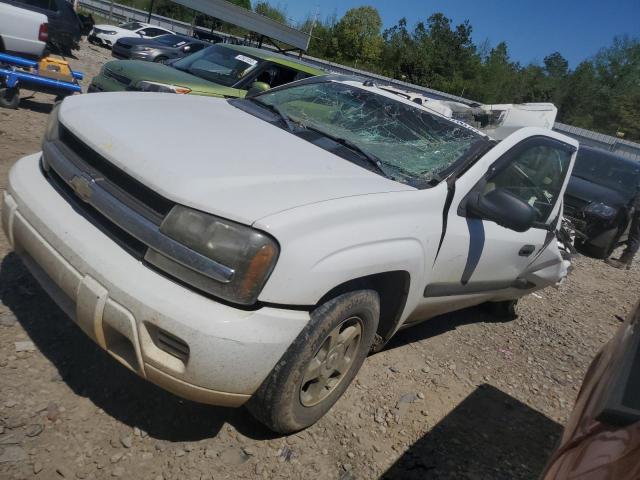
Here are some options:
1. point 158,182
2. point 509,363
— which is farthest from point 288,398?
point 509,363

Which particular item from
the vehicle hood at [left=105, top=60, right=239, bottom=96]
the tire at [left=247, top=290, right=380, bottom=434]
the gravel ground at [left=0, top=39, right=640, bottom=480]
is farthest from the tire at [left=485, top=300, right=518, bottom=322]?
the vehicle hood at [left=105, top=60, right=239, bottom=96]

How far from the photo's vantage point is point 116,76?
652 centimetres

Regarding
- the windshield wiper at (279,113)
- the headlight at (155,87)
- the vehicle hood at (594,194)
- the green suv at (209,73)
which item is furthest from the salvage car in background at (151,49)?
the windshield wiper at (279,113)

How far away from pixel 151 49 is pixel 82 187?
50.4ft

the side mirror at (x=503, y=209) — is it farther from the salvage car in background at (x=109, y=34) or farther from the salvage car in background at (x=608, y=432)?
the salvage car in background at (x=109, y=34)

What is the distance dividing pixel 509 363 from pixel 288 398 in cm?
240

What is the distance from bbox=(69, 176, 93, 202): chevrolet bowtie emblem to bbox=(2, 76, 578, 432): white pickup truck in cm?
1

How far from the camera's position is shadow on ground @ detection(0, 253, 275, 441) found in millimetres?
2352

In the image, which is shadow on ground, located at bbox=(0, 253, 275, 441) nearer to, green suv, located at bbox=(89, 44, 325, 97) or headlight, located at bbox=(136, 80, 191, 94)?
headlight, located at bbox=(136, 80, 191, 94)

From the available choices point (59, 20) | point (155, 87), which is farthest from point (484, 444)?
point (59, 20)

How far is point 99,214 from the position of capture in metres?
2.21

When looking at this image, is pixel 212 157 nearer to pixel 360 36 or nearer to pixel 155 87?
pixel 155 87

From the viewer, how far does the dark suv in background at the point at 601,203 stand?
812 cm

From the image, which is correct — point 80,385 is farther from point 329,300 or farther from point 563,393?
point 563,393
